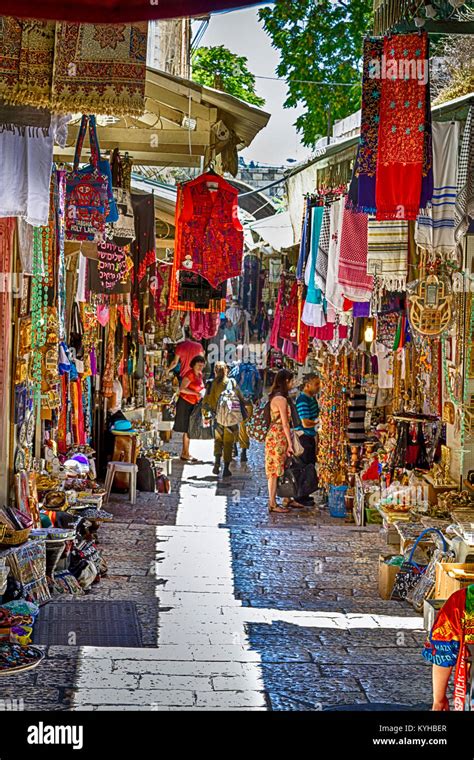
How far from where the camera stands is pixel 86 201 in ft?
29.8

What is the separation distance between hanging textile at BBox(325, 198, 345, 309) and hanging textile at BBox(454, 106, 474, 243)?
2528mm

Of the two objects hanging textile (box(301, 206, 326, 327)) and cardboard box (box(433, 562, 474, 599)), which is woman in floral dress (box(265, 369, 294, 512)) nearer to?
hanging textile (box(301, 206, 326, 327))

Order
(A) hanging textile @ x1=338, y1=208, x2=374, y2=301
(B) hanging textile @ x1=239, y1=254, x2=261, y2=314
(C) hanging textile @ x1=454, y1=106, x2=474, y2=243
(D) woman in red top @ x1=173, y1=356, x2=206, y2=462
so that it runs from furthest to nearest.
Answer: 1. (B) hanging textile @ x1=239, y1=254, x2=261, y2=314
2. (D) woman in red top @ x1=173, y1=356, x2=206, y2=462
3. (A) hanging textile @ x1=338, y1=208, x2=374, y2=301
4. (C) hanging textile @ x1=454, y1=106, x2=474, y2=243

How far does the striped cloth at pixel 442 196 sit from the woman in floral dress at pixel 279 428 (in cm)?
634

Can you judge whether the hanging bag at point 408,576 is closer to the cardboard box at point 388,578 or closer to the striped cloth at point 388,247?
the cardboard box at point 388,578

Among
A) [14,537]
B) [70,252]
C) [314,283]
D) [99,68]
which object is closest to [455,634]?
[99,68]

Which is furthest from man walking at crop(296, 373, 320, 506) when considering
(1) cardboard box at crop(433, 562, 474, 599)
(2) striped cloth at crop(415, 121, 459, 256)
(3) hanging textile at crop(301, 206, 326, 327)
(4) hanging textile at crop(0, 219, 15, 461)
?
(2) striped cloth at crop(415, 121, 459, 256)

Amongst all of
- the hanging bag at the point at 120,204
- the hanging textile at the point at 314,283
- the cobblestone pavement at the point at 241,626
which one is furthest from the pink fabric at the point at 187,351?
the hanging bag at the point at 120,204

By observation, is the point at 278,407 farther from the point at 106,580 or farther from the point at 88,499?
the point at 106,580

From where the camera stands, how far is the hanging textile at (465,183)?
712 centimetres

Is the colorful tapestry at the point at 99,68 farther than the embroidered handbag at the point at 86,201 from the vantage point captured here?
No

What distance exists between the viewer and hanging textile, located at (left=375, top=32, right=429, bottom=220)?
6.68m

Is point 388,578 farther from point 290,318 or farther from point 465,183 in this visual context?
point 290,318
